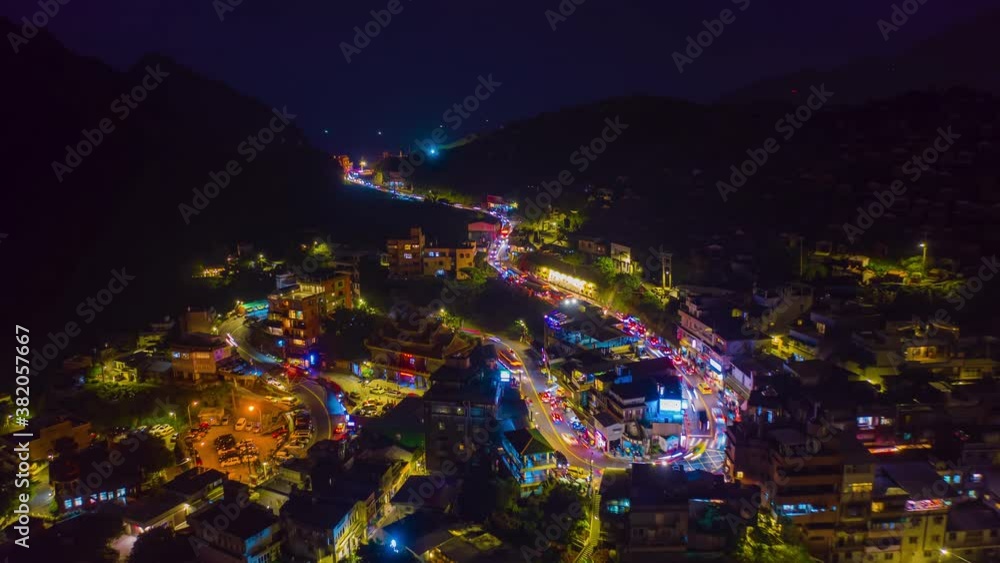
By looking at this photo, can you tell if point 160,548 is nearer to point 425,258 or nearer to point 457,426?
point 457,426

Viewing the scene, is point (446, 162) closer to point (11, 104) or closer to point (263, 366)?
point (11, 104)

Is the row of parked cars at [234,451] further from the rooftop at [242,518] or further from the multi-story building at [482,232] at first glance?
the multi-story building at [482,232]

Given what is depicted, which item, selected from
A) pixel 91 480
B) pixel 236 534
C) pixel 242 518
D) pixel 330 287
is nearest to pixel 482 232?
pixel 330 287

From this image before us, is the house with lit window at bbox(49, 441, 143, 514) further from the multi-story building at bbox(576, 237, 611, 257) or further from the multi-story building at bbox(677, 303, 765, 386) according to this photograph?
the multi-story building at bbox(576, 237, 611, 257)

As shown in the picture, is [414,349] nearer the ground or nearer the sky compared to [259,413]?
nearer the sky

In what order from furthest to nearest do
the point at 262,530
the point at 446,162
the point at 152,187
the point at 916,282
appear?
the point at 446,162
the point at 152,187
the point at 916,282
the point at 262,530

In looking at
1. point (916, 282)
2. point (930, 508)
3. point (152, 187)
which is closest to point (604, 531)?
point (930, 508)

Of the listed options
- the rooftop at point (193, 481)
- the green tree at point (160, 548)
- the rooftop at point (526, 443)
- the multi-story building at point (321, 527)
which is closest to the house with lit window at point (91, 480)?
the rooftop at point (193, 481)
